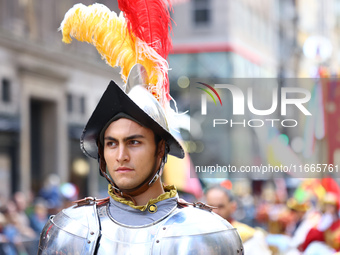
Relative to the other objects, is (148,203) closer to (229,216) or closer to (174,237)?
(174,237)

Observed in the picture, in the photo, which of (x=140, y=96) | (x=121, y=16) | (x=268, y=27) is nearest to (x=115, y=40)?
(x=121, y=16)

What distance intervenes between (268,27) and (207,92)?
35.8m

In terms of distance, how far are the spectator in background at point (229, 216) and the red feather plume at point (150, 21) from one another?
7.76ft

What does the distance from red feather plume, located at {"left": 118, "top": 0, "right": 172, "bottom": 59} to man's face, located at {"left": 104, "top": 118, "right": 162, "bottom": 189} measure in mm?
523

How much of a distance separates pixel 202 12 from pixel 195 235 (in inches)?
1204

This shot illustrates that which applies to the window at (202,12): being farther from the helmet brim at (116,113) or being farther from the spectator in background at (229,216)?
the helmet brim at (116,113)

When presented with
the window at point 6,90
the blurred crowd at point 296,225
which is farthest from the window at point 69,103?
the blurred crowd at point 296,225

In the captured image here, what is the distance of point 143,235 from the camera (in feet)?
11.1

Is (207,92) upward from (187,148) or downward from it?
upward

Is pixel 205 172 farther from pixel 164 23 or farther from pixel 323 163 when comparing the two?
pixel 164 23

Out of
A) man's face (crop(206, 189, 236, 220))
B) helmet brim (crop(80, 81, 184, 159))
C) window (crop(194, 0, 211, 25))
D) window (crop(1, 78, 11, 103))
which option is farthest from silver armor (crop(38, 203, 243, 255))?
window (crop(194, 0, 211, 25))

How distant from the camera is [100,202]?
145 inches

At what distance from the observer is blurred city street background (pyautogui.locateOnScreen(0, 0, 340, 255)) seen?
7.15 metres

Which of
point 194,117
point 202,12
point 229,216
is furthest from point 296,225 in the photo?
point 202,12
